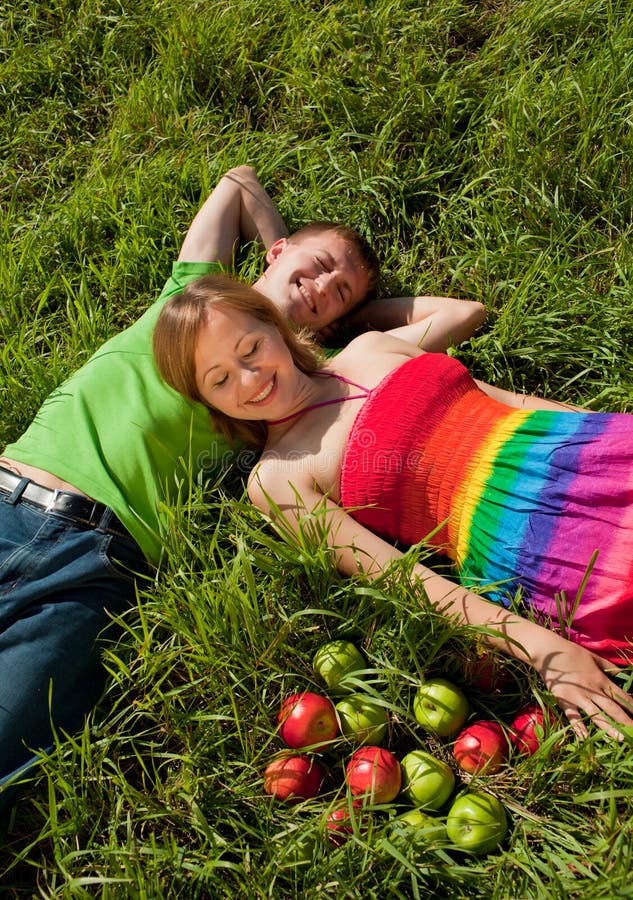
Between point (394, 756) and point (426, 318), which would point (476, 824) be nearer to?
point (394, 756)

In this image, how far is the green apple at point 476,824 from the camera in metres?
2.08

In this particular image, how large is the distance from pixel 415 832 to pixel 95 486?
1455 mm

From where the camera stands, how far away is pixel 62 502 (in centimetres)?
265

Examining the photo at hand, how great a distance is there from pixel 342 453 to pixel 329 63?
6.77 ft

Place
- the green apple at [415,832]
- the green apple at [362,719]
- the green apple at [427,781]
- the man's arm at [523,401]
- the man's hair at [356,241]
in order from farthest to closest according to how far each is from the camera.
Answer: the man's hair at [356,241] → the man's arm at [523,401] → the green apple at [362,719] → the green apple at [427,781] → the green apple at [415,832]

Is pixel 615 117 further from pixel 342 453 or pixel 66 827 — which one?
pixel 66 827

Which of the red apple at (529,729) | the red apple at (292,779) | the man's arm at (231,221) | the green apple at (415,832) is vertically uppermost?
the man's arm at (231,221)

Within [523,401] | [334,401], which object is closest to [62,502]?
[334,401]

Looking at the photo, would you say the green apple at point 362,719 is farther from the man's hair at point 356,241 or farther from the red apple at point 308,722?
the man's hair at point 356,241

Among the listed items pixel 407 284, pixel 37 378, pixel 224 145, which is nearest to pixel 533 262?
pixel 407 284

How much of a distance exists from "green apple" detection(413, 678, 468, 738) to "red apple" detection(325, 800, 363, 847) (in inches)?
11.8

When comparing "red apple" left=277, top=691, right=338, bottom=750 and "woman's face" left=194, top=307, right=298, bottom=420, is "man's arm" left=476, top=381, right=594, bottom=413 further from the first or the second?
"red apple" left=277, top=691, right=338, bottom=750

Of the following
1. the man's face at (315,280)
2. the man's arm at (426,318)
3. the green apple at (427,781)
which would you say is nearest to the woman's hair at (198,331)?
the man's face at (315,280)

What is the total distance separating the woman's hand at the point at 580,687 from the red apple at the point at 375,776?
1.64 ft
